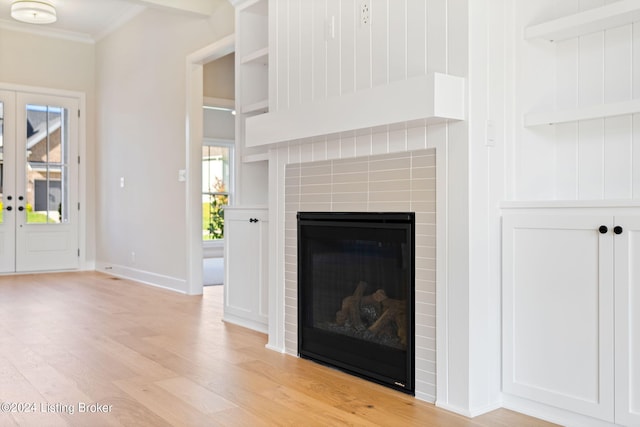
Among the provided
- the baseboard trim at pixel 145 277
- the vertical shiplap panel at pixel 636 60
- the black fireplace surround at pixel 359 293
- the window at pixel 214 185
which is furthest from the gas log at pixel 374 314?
the window at pixel 214 185

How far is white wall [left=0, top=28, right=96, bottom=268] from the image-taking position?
7.27 meters

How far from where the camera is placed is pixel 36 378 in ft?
9.43

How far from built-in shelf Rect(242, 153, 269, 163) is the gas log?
1.47 m

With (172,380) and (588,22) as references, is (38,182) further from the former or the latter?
(588,22)

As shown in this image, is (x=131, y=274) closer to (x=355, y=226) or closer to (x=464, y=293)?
(x=355, y=226)

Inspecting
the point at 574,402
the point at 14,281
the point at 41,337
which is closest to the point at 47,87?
the point at 14,281

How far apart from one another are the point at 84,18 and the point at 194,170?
9.30 feet

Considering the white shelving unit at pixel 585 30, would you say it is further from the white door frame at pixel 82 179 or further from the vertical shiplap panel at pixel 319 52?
the white door frame at pixel 82 179

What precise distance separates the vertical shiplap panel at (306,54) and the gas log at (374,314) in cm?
109

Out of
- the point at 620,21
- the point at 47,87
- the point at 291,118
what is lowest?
the point at 291,118

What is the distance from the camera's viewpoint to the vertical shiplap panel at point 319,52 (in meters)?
3.08

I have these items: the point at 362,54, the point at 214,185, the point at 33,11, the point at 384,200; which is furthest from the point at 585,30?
the point at 214,185

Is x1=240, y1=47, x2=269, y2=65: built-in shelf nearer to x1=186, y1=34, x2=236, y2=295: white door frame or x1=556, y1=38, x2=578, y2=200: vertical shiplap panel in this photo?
x1=186, y1=34, x2=236, y2=295: white door frame

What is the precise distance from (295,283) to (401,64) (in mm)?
1371
